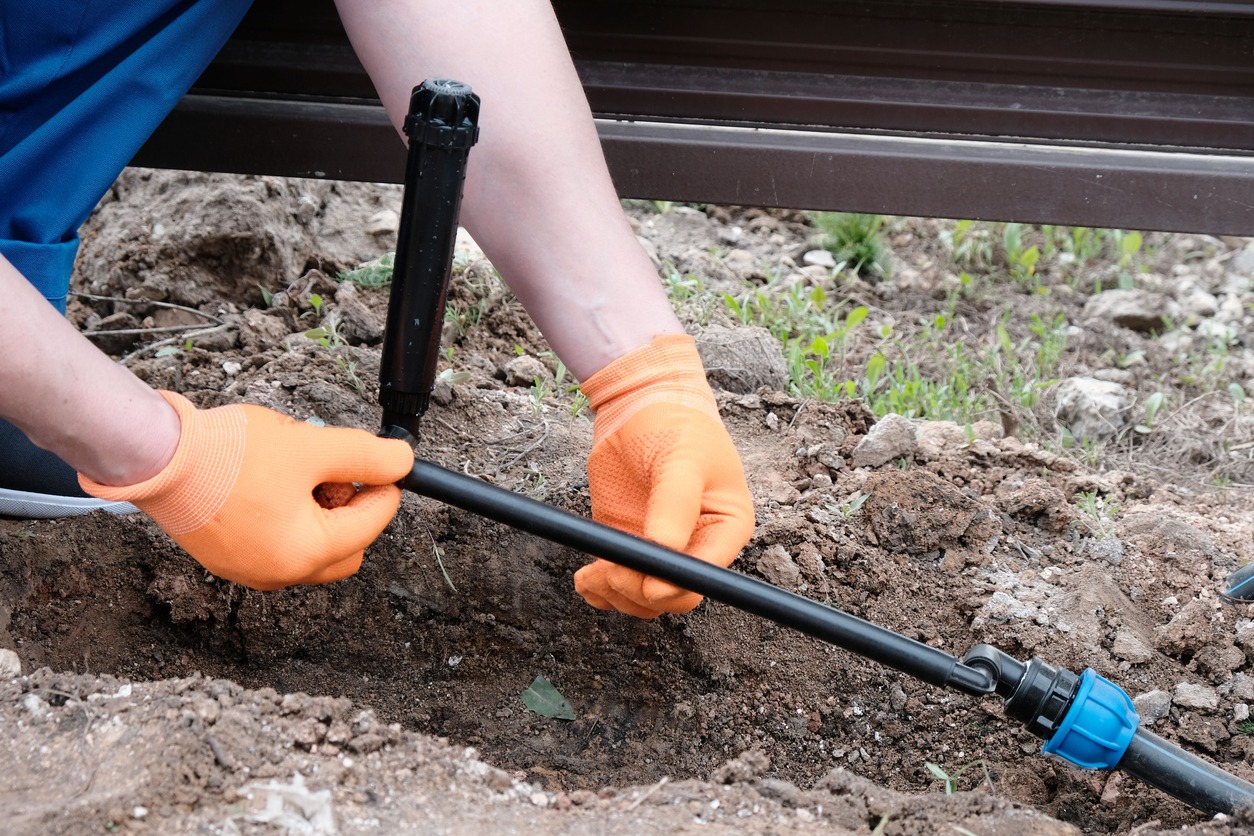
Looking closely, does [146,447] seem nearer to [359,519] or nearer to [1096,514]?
[359,519]

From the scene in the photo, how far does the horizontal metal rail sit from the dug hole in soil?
34cm

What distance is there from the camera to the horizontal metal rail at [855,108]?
2082 millimetres

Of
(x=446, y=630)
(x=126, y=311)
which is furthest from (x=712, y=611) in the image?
(x=126, y=311)

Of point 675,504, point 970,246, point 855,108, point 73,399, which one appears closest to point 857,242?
point 970,246

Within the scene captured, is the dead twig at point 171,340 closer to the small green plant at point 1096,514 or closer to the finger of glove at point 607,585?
the finger of glove at point 607,585

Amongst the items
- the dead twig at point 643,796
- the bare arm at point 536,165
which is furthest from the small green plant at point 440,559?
the dead twig at point 643,796

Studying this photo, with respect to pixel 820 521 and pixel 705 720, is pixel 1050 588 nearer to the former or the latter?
pixel 820 521

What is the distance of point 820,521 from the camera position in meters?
1.80

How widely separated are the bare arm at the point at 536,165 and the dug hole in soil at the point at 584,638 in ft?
1.18

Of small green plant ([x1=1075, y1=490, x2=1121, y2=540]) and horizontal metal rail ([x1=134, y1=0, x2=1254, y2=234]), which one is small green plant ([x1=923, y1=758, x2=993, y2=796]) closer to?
small green plant ([x1=1075, y1=490, x2=1121, y2=540])

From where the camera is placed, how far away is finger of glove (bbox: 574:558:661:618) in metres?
1.43

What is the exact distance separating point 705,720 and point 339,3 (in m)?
1.20

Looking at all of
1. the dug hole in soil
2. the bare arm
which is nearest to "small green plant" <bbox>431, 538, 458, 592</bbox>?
the dug hole in soil

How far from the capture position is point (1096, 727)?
4.42ft
